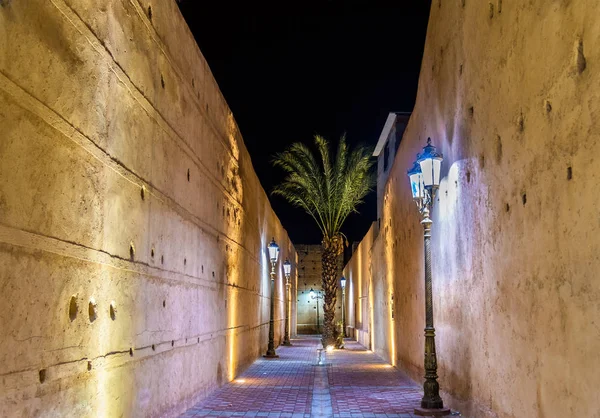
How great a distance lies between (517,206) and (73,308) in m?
3.63

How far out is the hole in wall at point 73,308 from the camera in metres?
3.94

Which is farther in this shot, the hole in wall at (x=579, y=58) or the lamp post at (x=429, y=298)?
the lamp post at (x=429, y=298)

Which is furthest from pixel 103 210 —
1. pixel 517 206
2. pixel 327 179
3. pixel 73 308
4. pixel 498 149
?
pixel 327 179

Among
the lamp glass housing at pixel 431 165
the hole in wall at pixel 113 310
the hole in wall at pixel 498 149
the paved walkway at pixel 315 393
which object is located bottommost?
the paved walkway at pixel 315 393

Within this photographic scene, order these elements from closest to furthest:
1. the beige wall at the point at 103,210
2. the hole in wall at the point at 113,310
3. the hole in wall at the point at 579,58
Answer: the beige wall at the point at 103,210 → the hole in wall at the point at 579,58 → the hole in wall at the point at 113,310

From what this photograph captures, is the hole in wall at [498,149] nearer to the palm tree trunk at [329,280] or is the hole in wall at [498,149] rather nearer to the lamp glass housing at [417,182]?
the lamp glass housing at [417,182]

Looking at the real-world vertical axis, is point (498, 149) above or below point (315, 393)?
above

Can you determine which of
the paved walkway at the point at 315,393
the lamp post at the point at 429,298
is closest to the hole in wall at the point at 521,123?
the lamp post at the point at 429,298

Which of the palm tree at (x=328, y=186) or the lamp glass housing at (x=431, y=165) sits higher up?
the palm tree at (x=328, y=186)

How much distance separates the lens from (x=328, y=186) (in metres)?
21.8

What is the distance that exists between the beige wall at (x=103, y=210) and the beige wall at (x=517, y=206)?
3273mm

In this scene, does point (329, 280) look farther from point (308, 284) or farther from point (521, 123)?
point (308, 284)

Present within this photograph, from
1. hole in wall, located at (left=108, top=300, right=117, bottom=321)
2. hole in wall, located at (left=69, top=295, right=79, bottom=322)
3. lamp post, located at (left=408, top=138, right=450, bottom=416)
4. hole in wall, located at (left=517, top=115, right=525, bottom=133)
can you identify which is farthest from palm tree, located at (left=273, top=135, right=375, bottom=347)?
hole in wall, located at (left=69, top=295, right=79, bottom=322)

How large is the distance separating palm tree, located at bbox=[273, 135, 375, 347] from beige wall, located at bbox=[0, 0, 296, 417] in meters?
12.4
